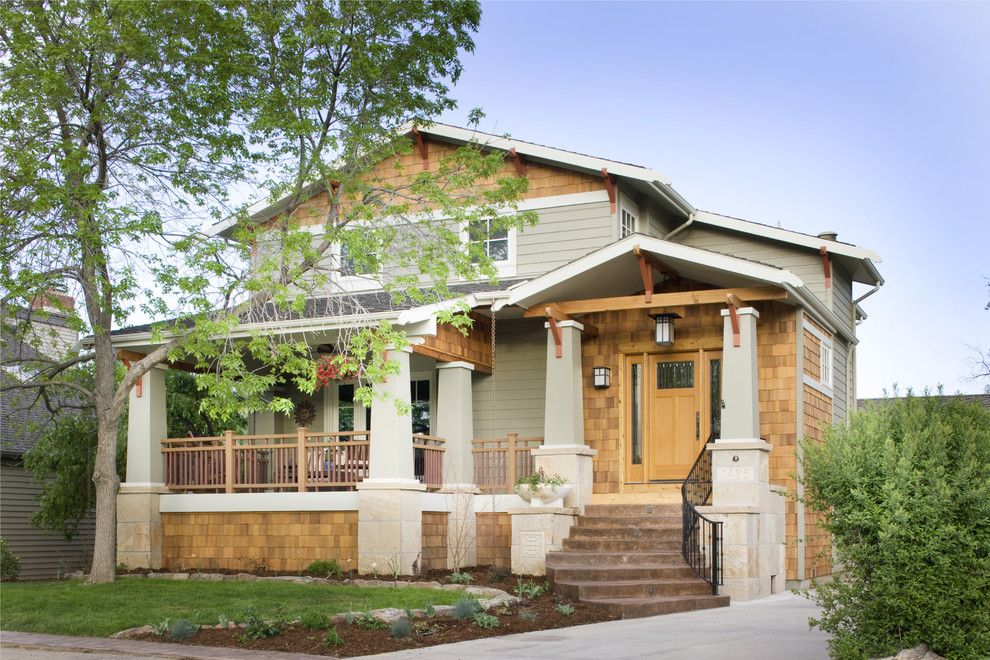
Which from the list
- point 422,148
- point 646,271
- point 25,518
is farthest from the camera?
point 25,518

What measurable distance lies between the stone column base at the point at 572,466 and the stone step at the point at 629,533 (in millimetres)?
390

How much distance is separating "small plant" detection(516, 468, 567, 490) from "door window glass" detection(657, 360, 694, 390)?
246 cm

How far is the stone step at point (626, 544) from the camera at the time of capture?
46.9ft

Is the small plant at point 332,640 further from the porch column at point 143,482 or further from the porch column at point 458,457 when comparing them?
the porch column at point 143,482

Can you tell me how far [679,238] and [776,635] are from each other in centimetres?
1067

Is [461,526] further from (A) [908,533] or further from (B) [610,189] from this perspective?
(A) [908,533]

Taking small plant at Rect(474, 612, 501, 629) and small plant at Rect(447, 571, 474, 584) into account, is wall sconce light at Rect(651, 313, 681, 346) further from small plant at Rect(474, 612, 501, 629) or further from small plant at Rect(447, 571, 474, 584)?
small plant at Rect(474, 612, 501, 629)

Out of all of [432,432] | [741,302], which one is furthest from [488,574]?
[741,302]

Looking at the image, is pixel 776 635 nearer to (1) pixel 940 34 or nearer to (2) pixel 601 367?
(2) pixel 601 367

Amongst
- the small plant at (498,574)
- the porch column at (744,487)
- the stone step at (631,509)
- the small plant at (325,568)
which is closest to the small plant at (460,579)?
the small plant at (498,574)

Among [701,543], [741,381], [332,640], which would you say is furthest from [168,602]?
[741,381]

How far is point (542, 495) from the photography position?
593 inches

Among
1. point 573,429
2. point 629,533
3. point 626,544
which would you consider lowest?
point 626,544

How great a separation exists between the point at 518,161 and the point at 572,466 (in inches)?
233
